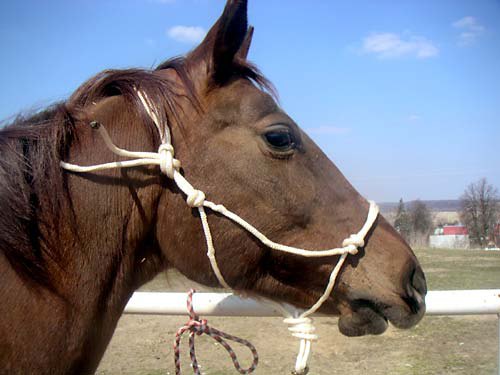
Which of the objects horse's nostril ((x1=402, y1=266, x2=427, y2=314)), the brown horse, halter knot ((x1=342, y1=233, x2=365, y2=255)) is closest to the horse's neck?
the brown horse

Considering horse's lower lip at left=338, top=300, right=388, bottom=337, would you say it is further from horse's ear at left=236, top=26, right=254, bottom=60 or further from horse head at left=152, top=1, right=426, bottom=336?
horse's ear at left=236, top=26, right=254, bottom=60

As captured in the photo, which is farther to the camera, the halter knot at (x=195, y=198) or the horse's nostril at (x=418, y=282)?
the horse's nostril at (x=418, y=282)

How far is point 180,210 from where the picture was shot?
1848 millimetres

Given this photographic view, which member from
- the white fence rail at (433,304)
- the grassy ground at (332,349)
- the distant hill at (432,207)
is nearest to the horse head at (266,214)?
the white fence rail at (433,304)

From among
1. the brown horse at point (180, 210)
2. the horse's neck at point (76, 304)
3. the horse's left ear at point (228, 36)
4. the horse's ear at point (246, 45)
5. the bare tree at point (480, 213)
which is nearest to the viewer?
the horse's neck at point (76, 304)

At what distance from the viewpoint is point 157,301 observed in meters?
2.82

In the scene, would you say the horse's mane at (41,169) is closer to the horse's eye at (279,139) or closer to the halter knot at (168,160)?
the halter knot at (168,160)

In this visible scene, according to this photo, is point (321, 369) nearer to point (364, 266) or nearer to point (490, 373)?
point (490, 373)

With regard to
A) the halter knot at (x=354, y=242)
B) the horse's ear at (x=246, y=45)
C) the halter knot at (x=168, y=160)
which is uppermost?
the horse's ear at (x=246, y=45)

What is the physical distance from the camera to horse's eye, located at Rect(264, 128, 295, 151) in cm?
190

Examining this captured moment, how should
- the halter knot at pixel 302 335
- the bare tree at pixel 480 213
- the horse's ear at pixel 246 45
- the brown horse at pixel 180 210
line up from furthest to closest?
the bare tree at pixel 480 213
the horse's ear at pixel 246 45
the halter knot at pixel 302 335
the brown horse at pixel 180 210

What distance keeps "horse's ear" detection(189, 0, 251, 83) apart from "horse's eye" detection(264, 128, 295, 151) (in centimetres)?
35

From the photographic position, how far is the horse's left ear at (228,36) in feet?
6.05

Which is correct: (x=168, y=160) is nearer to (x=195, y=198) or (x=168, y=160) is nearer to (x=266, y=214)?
(x=195, y=198)
